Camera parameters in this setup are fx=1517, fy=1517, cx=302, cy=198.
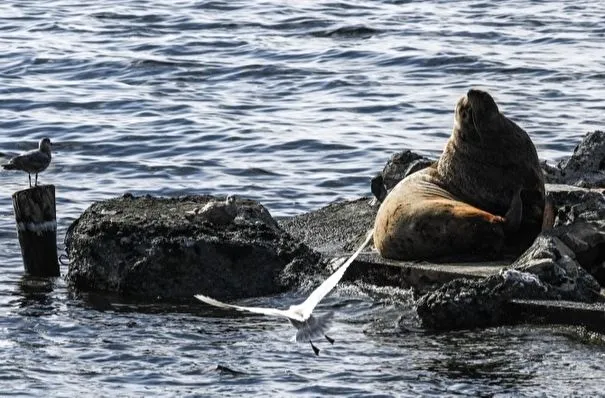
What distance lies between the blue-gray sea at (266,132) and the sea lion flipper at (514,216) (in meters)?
0.99

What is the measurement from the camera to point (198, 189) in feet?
54.7

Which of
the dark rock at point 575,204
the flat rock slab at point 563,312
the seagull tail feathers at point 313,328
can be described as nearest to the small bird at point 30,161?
the dark rock at point 575,204

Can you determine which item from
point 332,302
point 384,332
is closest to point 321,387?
point 384,332

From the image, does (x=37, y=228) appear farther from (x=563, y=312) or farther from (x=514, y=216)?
(x=563, y=312)

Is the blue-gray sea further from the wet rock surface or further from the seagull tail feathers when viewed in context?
the seagull tail feathers

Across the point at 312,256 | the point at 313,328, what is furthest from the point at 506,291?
the point at 313,328

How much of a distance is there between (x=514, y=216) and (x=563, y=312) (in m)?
1.48

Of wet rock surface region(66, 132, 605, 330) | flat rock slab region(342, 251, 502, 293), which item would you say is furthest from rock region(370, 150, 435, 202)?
flat rock slab region(342, 251, 502, 293)

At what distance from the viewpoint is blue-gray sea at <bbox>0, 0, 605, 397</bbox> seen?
9469mm

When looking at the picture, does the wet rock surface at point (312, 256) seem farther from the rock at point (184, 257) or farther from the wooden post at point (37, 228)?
the wooden post at point (37, 228)

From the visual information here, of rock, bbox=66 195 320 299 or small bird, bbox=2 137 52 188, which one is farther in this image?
small bird, bbox=2 137 52 188

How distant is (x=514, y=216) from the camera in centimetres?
1125

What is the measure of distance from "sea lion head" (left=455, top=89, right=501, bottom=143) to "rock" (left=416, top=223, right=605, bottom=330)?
5.54 ft

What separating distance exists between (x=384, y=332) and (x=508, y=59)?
14.3 m
